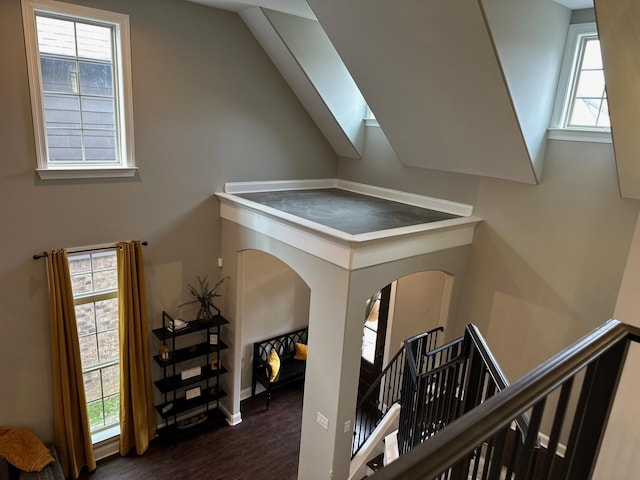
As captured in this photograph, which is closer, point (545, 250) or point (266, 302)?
point (545, 250)

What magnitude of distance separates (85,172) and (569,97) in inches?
198

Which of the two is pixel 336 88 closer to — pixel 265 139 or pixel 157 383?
pixel 265 139

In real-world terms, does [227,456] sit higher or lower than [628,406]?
lower

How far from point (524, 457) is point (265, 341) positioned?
6.05m

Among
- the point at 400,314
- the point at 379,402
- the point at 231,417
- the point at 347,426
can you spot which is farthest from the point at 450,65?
the point at 231,417

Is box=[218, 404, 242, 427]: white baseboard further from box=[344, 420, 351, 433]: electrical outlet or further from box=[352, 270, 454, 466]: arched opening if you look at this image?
box=[344, 420, 351, 433]: electrical outlet

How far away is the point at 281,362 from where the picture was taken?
7105mm

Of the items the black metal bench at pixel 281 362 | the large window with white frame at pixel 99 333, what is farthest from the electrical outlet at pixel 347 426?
the large window with white frame at pixel 99 333

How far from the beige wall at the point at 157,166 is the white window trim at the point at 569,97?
3.24m

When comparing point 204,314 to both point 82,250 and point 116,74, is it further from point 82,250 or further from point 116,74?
point 116,74

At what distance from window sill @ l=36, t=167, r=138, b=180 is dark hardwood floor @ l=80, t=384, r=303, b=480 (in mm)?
3466

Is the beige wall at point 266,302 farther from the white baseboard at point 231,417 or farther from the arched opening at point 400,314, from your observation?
the arched opening at point 400,314

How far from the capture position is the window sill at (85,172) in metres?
4.55

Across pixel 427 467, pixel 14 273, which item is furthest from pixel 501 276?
pixel 14 273
